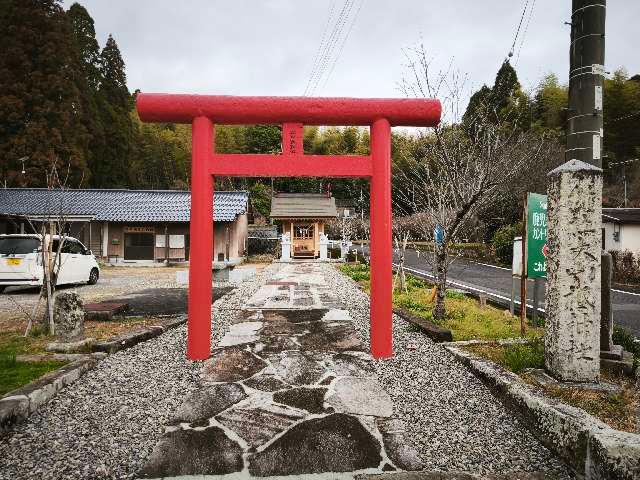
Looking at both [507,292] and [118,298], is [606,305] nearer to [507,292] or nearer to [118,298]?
[507,292]

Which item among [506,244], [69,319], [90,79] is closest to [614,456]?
[69,319]

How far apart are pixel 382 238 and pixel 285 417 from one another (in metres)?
2.29

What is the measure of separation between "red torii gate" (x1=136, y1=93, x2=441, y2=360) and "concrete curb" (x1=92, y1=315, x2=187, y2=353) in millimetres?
1033

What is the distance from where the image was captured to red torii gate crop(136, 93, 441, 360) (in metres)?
4.41

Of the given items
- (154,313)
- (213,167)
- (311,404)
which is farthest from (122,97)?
(311,404)

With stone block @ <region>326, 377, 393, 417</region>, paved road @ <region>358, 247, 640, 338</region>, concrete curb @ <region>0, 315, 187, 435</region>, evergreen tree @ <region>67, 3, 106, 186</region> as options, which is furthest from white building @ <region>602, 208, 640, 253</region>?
evergreen tree @ <region>67, 3, 106, 186</region>

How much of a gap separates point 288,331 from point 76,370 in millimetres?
2762

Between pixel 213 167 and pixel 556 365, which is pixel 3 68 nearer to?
pixel 213 167

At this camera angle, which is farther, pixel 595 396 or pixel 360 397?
pixel 360 397

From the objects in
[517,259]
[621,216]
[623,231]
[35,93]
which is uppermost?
[35,93]

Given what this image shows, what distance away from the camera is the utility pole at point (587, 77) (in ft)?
11.8

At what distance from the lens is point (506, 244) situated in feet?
65.8

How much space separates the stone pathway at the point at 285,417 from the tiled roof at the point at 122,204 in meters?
16.0

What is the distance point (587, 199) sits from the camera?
3344 mm
